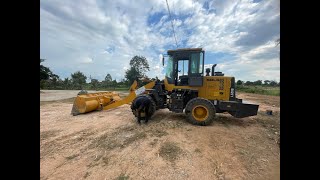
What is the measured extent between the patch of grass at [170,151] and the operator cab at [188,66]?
2.91 meters

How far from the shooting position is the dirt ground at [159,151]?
10.4ft

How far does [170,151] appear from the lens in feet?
12.9

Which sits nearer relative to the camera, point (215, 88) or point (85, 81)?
point (215, 88)

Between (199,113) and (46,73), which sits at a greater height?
(46,73)

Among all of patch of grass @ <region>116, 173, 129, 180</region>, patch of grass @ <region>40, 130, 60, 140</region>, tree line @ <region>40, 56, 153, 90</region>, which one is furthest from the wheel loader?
tree line @ <region>40, 56, 153, 90</region>

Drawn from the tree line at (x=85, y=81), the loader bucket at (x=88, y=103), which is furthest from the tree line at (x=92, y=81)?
the loader bucket at (x=88, y=103)

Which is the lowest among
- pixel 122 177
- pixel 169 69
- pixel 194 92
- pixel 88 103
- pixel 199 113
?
pixel 122 177

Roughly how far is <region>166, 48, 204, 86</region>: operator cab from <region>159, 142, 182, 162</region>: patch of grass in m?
2.91

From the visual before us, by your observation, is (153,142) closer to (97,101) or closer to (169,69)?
(169,69)

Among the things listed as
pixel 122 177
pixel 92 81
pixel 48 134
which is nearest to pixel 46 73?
pixel 92 81

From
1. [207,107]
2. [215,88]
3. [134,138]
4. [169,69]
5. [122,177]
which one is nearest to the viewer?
[122,177]

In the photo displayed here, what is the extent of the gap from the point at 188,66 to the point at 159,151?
12.1 ft
